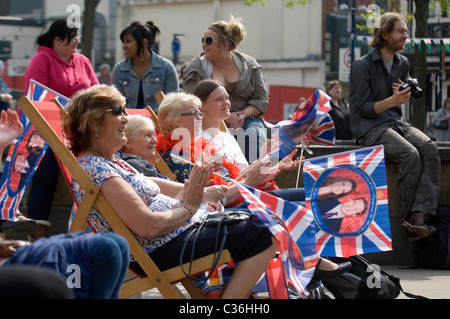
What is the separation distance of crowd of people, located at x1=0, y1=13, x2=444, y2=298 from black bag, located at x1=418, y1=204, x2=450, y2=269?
0.11 meters

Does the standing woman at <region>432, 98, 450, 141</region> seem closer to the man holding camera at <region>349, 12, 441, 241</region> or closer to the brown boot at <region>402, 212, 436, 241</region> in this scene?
the man holding camera at <region>349, 12, 441, 241</region>

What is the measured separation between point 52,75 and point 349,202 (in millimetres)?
2755

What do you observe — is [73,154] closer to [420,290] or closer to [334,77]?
[420,290]

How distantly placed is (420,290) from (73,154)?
2.82 meters

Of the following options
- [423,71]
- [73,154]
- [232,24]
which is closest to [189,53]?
[423,71]

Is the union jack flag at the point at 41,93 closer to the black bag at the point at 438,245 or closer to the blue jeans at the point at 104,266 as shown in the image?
the blue jeans at the point at 104,266

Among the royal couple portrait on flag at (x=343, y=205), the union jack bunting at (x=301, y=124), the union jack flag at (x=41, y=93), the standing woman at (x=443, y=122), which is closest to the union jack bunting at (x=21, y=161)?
the union jack flag at (x=41, y=93)

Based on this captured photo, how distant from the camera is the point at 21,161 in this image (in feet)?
19.5

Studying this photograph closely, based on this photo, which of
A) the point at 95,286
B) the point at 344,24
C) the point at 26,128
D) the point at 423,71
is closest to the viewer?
the point at 95,286

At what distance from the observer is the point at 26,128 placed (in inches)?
229

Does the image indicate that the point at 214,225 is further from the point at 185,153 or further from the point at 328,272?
the point at 185,153

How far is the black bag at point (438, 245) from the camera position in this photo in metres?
7.29

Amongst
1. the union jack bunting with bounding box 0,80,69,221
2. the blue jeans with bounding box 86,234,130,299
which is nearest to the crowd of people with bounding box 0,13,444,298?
the blue jeans with bounding box 86,234,130,299

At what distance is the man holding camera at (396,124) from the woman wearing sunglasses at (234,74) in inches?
35.4
